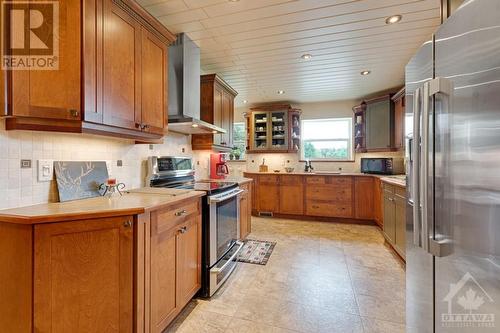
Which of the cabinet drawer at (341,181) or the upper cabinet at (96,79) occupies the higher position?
the upper cabinet at (96,79)

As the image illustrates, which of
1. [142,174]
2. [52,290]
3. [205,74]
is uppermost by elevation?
[205,74]

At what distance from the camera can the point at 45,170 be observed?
148 centimetres

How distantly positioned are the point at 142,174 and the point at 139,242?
1111mm

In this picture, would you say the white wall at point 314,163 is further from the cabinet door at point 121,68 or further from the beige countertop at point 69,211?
the beige countertop at point 69,211

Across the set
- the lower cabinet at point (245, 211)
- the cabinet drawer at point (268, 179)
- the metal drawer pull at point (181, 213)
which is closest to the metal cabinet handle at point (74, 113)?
the metal drawer pull at point (181, 213)

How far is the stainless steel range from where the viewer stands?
6.69 feet

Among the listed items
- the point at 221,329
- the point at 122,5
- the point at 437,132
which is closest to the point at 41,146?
the point at 122,5

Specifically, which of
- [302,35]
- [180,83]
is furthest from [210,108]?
[302,35]

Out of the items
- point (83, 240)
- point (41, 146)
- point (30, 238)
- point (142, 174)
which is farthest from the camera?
point (142, 174)

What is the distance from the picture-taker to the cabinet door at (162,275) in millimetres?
1449

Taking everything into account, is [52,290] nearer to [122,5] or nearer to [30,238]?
[30,238]

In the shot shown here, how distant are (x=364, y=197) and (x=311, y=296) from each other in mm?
2808

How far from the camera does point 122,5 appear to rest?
1.62m
